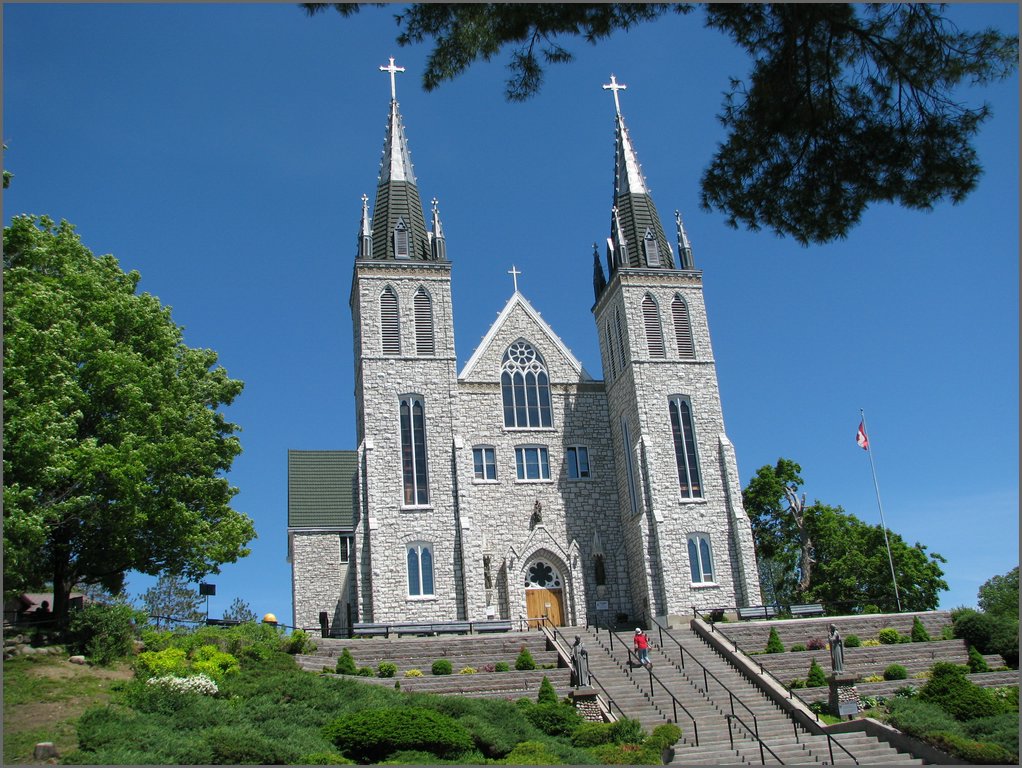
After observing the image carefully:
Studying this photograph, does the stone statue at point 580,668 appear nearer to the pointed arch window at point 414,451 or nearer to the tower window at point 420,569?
the tower window at point 420,569

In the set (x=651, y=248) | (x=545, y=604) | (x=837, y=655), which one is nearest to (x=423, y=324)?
(x=651, y=248)

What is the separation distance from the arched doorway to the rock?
2003cm

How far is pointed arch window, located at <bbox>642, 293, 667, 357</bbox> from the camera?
3572 cm

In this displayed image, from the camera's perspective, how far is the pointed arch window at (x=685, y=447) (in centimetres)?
3388

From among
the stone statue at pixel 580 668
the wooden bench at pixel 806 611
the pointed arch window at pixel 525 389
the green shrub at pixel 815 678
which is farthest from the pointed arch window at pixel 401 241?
the green shrub at pixel 815 678

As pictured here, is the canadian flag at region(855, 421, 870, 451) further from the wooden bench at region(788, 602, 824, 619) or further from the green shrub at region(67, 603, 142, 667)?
the green shrub at region(67, 603, 142, 667)

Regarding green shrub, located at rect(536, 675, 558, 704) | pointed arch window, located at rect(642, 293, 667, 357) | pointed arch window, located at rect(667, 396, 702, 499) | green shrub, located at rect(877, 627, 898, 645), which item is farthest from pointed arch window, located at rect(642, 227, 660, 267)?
green shrub, located at rect(536, 675, 558, 704)

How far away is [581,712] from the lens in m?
21.6

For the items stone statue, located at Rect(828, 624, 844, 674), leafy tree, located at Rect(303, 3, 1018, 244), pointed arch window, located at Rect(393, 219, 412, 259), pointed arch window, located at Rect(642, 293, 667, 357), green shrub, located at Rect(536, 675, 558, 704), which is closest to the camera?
leafy tree, located at Rect(303, 3, 1018, 244)

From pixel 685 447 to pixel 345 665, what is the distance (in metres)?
15.5

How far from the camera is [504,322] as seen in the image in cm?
3828

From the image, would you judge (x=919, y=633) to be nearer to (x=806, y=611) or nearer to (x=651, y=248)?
(x=806, y=611)

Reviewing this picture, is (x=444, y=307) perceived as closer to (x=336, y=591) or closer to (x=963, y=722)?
(x=336, y=591)

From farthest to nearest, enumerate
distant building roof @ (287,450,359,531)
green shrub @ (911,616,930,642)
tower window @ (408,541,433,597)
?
distant building roof @ (287,450,359,531)
tower window @ (408,541,433,597)
green shrub @ (911,616,930,642)
